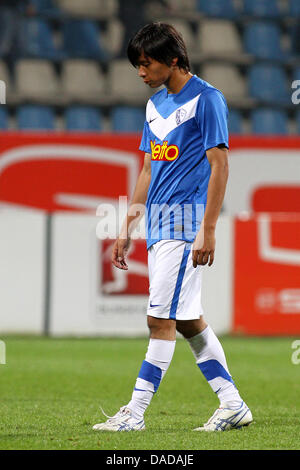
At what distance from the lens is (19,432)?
13.6ft

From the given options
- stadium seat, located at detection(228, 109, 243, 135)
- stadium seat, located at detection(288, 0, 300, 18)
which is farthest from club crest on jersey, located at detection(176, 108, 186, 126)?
stadium seat, located at detection(288, 0, 300, 18)

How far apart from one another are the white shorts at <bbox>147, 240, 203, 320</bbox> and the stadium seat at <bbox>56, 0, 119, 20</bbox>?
11.6 m

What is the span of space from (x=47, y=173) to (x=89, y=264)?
191 centimetres

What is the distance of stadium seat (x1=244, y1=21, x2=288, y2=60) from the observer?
50.5ft

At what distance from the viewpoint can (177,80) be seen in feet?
13.7

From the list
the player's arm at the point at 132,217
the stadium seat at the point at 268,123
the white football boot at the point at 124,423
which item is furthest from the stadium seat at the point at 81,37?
the white football boot at the point at 124,423

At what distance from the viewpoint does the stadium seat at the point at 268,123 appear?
46.7 ft

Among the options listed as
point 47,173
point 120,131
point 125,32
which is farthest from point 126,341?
point 125,32

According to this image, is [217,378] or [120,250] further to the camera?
[120,250]

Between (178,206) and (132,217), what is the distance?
1.26 ft

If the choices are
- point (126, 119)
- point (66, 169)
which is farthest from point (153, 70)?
point (126, 119)

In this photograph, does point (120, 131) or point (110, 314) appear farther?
point (120, 131)

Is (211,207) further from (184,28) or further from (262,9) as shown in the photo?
(262,9)

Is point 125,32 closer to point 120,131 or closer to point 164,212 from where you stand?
point 120,131
